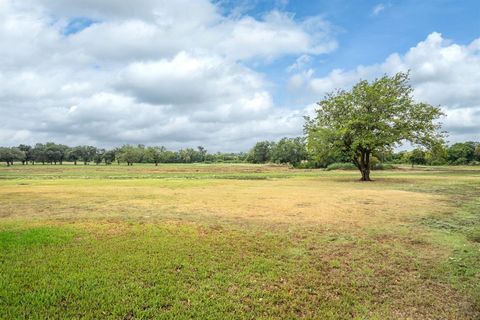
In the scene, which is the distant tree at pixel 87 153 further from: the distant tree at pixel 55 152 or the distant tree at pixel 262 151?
the distant tree at pixel 262 151

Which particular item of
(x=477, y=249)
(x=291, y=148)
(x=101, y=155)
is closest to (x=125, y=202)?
(x=477, y=249)

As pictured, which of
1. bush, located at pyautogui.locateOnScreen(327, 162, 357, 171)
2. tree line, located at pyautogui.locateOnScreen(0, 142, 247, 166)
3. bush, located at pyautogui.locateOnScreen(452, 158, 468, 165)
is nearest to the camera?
bush, located at pyautogui.locateOnScreen(327, 162, 357, 171)

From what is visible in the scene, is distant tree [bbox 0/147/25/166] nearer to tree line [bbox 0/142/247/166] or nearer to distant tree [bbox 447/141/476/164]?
tree line [bbox 0/142/247/166]

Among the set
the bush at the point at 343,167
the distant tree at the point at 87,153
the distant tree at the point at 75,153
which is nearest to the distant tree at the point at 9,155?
the distant tree at the point at 75,153

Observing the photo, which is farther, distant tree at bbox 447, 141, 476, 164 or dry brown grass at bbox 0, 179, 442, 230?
distant tree at bbox 447, 141, 476, 164

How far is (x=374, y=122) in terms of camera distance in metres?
36.6

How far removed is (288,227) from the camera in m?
11.8

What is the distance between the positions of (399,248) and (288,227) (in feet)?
12.4

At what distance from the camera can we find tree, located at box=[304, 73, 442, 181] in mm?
35875

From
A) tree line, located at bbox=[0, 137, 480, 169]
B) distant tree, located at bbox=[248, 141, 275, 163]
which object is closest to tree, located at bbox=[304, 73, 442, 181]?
tree line, located at bbox=[0, 137, 480, 169]

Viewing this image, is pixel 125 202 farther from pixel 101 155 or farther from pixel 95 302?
pixel 101 155

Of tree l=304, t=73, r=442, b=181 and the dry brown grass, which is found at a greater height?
tree l=304, t=73, r=442, b=181

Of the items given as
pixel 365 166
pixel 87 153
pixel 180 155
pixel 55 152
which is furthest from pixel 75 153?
pixel 365 166

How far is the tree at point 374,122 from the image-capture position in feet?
118
